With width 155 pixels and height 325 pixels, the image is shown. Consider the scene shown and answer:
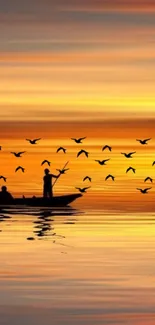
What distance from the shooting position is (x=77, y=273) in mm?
34250

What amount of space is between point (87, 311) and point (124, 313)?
2.29ft

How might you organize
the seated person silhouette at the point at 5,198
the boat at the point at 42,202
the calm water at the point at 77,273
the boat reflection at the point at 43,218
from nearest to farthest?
1. the calm water at the point at 77,273
2. the boat reflection at the point at 43,218
3. the boat at the point at 42,202
4. the seated person silhouette at the point at 5,198

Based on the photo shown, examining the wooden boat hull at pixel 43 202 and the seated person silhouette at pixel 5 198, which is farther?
the seated person silhouette at pixel 5 198

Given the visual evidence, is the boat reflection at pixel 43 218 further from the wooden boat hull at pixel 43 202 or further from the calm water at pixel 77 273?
the wooden boat hull at pixel 43 202

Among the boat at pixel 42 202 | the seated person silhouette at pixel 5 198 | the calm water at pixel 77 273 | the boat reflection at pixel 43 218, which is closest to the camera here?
the calm water at pixel 77 273

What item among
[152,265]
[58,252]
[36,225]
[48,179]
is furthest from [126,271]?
[48,179]

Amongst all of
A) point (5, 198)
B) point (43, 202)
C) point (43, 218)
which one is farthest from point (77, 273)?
point (5, 198)

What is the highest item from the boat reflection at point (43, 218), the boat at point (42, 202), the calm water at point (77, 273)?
the boat at point (42, 202)

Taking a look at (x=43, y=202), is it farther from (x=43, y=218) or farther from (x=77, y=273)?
(x=77, y=273)

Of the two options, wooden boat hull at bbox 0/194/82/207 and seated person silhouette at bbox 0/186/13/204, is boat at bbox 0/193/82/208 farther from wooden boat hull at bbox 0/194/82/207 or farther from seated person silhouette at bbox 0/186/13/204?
seated person silhouette at bbox 0/186/13/204

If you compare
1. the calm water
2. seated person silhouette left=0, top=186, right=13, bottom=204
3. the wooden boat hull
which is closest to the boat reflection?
the calm water

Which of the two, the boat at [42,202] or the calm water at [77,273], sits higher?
the boat at [42,202]

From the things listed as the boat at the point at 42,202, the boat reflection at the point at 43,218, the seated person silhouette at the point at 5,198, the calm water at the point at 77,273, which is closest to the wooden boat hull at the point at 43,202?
the boat at the point at 42,202

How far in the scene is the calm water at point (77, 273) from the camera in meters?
28.7
